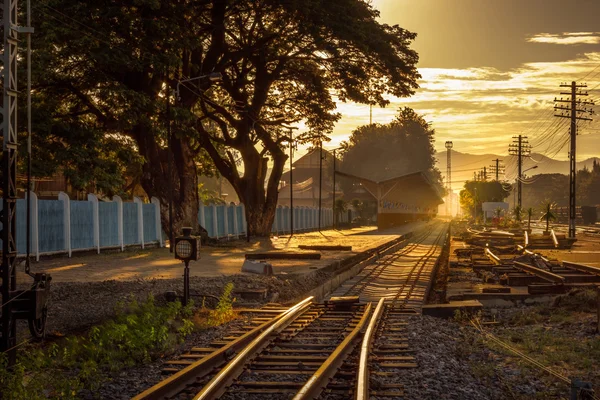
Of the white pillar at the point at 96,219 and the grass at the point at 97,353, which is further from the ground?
the white pillar at the point at 96,219

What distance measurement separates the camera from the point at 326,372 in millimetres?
7973

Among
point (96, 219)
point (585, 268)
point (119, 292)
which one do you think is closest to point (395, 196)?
point (96, 219)

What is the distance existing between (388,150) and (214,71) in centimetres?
11797

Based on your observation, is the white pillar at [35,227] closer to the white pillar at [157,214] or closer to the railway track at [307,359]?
the white pillar at [157,214]

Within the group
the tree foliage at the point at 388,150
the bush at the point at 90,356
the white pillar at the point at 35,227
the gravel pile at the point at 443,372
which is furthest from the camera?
the tree foliage at the point at 388,150

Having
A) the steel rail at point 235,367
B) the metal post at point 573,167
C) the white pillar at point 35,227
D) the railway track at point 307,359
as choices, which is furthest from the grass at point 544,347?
the metal post at point 573,167

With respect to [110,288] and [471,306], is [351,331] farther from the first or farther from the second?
[110,288]

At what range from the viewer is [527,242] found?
141 feet

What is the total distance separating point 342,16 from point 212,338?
27.4 meters

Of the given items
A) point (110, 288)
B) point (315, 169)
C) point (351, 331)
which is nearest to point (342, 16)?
point (110, 288)

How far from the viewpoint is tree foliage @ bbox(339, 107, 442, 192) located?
149 metres

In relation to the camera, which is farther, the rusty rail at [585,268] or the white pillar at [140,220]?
the white pillar at [140,220]

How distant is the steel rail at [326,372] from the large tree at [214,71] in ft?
66.2

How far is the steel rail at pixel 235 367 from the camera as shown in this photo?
7034mm
